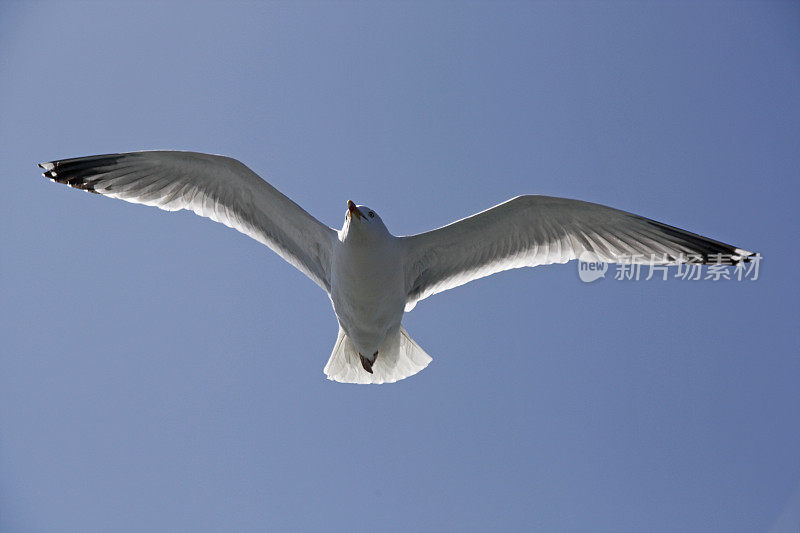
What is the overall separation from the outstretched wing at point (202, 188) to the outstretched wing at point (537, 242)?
0.77 metres

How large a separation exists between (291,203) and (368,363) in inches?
54.2

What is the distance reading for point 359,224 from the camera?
438 cm

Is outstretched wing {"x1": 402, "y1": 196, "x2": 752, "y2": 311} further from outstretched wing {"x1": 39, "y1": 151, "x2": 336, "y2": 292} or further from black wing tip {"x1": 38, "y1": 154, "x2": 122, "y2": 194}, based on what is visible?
black wing tip {"x1": 38, "y1": 154, "x2": 122, "y2": 194}

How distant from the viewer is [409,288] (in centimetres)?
509

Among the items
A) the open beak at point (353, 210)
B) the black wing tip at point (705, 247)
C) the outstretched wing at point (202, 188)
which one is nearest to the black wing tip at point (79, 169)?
the outstretched wing at point (202, 188)

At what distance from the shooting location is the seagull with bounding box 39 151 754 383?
472 centimetres

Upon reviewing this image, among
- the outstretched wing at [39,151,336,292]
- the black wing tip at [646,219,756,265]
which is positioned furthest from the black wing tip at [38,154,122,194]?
the black wing tip at [646,219,756,265]

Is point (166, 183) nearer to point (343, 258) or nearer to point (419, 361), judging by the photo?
point (343, 258)

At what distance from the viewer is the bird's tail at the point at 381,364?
5324 millimetres

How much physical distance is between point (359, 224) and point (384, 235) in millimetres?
247

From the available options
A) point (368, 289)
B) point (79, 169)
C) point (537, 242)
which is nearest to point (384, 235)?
point (368, 289)

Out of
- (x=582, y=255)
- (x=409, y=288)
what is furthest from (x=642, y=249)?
(x=409, y=288)

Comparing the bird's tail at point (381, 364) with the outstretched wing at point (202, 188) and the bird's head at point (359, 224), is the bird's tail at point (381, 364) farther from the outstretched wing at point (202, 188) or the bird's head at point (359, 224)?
the bird's head at point (359, 224)

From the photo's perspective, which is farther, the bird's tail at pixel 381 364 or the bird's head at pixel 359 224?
the bird's tail at pixel 381 364
